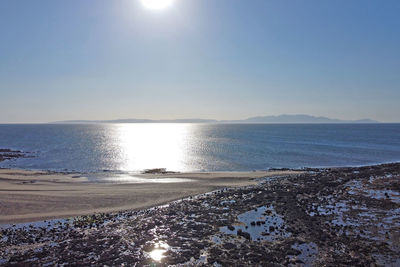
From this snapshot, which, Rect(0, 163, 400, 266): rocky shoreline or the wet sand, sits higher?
Rect(0, 163, 400, 266): rocky shoreline

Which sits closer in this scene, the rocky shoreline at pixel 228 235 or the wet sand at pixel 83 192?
the rocky shoreline at pixel 228 235

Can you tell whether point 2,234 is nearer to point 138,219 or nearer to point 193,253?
point 138,219

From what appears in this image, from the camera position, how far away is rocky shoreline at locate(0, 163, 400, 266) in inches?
543

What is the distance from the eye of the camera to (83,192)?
29.7 meters

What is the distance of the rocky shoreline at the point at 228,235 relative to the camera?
13.8 meters

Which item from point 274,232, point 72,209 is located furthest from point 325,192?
point 72,209

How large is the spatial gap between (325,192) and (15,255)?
1090 inches

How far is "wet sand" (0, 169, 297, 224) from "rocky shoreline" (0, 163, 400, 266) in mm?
2696

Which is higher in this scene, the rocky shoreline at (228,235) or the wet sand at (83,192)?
the rocky shoreline at (228,235)

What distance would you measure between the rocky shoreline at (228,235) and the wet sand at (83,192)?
270cm

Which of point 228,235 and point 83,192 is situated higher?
point 228,235

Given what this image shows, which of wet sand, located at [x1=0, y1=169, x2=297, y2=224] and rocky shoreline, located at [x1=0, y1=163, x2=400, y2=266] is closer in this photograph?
rocky shoreline, located at [x1=0, y1=163, x2=400, y2=266]

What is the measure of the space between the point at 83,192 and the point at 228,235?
19987 millimetres

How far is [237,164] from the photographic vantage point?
179 ft
